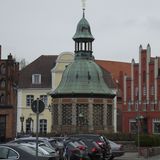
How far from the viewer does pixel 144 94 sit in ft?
322

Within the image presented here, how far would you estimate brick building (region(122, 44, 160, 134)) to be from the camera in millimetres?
96250

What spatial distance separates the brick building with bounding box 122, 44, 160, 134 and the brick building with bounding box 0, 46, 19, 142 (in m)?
32.4

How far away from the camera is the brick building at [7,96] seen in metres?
62.0

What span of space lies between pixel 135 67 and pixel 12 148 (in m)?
78.8

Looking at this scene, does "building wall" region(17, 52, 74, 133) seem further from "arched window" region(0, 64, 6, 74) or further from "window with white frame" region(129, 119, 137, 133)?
"arched window" region(0, 64, 6, 74)

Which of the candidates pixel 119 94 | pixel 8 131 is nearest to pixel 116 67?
pixel 119 94

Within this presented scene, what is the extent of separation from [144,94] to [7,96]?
3734 centimetres

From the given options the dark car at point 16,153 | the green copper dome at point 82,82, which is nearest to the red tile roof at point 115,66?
the green copper dome at point 82,82

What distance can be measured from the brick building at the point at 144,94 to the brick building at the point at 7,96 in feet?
106

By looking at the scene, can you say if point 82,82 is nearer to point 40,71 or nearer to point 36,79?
point 36,79

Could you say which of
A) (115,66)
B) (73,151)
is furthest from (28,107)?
(73,151)

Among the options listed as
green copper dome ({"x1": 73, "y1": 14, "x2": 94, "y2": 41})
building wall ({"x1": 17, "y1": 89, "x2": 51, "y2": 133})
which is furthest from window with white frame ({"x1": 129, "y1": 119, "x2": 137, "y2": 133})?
green copper dome ({"x1": 73, "y1": 14, "x2": 94, "y2": 41})

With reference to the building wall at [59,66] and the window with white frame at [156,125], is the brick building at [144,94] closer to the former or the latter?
the window with white frame at [156,125]

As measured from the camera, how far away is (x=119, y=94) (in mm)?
104125
